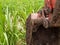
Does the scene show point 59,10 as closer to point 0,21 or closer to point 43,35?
point 43,35

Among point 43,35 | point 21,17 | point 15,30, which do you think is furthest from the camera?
point 21,17

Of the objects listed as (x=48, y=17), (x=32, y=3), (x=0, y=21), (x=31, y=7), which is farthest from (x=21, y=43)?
(x=48, y=17)

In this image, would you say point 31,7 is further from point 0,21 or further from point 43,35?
point 43,35

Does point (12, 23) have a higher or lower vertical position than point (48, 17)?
lower

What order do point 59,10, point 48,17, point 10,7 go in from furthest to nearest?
point 10,7 → point 48,17 → point 59,10

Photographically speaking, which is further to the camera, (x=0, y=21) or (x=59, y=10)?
(x=0, y=21)

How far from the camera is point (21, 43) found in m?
2.86

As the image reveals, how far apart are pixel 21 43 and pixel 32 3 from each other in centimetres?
101

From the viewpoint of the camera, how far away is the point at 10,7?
11.6 feet

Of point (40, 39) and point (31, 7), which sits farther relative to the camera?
point (31, 7)

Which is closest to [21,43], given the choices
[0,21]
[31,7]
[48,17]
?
[0,21]

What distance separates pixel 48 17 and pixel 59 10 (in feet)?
0.48

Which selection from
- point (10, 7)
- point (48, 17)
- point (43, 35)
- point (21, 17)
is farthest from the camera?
point (10, 7)

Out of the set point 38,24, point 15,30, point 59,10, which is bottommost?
point 15,30
